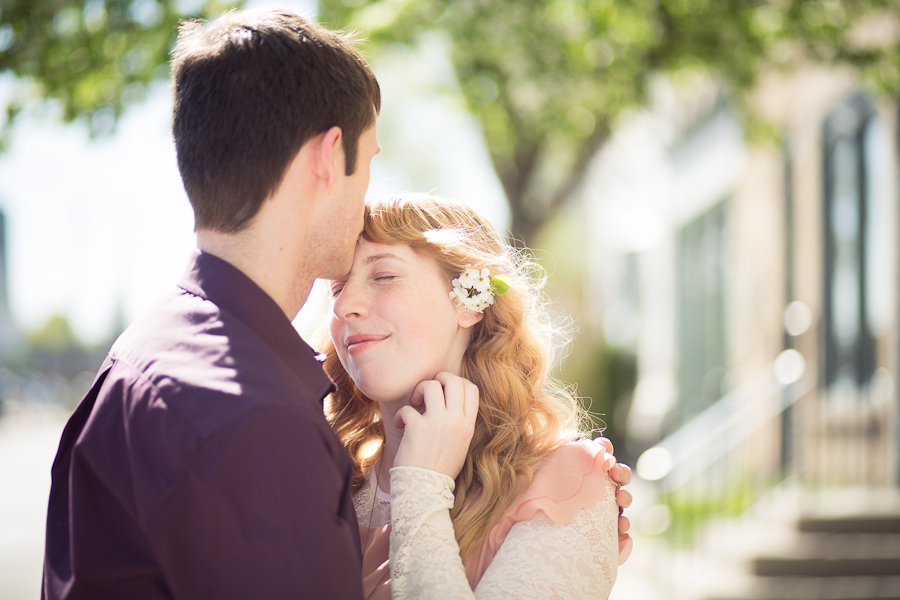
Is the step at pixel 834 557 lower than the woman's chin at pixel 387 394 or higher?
lower

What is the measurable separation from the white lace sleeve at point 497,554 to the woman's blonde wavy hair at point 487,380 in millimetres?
137

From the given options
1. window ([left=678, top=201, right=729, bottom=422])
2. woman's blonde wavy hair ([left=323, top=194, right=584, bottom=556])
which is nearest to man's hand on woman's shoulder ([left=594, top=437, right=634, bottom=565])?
woman's blonde wavy hair ([left=323, top=194, right=584, bottom=556])

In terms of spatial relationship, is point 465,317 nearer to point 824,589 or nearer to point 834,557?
point 824,589

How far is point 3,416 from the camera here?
3353 centimetres

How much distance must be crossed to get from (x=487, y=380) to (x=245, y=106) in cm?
124

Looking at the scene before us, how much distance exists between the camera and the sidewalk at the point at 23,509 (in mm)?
8156

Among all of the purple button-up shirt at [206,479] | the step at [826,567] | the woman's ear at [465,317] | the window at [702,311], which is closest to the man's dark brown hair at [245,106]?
the purple button-up shirt at [206,479]

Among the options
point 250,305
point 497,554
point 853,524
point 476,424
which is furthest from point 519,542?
point 853,524

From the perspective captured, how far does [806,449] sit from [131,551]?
9258mm

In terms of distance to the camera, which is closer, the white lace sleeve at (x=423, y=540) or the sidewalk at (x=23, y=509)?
the white lace sleeve at (x=423, y=540)

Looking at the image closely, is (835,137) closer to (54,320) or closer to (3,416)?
(3,416)

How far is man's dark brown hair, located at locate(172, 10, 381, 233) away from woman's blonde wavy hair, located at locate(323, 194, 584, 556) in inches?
27.3

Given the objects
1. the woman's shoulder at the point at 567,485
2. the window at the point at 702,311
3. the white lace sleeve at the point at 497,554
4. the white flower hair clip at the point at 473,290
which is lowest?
the white lace sleeve at the point at 497,554

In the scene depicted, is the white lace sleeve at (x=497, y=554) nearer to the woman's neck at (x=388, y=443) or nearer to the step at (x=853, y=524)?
the woman's neck at (x=388, y=443)
